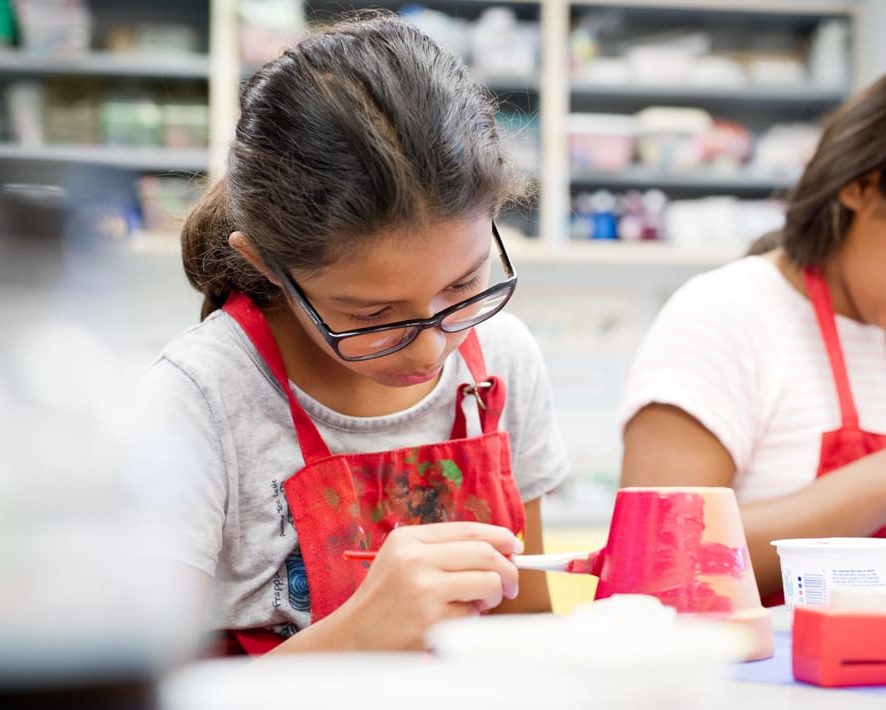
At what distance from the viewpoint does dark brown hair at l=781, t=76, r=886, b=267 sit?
122 centimetres

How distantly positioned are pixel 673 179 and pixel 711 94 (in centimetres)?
28

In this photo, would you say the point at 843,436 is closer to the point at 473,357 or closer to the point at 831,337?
the point at 831,337

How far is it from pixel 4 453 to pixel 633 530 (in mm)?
576

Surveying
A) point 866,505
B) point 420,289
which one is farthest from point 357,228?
point 866,505

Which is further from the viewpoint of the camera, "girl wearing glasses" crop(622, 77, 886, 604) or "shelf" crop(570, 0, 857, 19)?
"shelf" crop(570, 0, 857, 19)

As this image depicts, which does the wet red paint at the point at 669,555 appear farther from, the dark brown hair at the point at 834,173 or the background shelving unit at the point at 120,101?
the background shelving unit at the point at 120,101

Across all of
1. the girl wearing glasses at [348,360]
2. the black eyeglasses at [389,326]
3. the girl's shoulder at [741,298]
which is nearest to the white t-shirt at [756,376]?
the girl's shoulder at [741,298]

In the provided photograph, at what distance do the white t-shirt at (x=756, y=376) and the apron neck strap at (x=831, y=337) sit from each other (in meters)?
0.01

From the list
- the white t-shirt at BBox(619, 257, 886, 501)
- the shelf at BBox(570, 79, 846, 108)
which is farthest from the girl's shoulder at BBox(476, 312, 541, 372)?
the shelf at BBox(570, 79, 846, 108)

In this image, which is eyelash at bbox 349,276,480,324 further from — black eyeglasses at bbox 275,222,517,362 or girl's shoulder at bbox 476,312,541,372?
girl's shoulder at bbox 476,312,541,372

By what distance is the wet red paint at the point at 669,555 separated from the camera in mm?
761

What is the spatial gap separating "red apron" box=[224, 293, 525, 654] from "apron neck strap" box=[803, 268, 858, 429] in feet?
1.52

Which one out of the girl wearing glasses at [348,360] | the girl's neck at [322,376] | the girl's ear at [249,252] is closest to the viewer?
the girl wearing glasses at [348,360]

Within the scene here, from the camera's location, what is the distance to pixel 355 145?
35.5 inches
